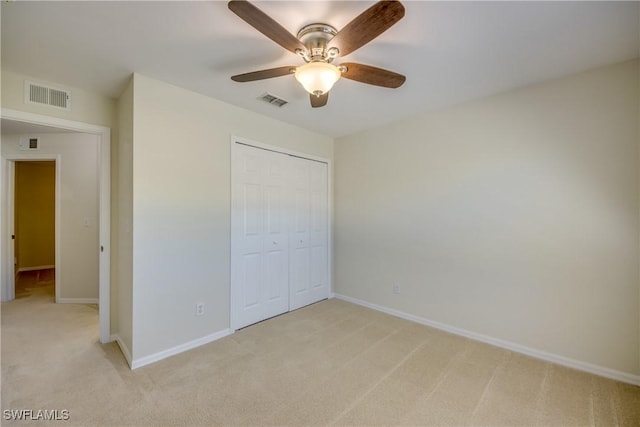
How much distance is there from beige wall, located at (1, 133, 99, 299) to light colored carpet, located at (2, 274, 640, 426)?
3.27 feet

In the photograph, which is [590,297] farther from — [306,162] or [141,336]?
[141,336]

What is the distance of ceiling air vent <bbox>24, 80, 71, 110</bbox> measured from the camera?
214cm

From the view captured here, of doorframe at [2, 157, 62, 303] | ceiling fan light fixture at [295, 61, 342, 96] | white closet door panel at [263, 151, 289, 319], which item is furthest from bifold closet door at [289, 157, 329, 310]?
doorframe at [2, 157, 62, 303]

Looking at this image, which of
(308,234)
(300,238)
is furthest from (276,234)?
(308,234)

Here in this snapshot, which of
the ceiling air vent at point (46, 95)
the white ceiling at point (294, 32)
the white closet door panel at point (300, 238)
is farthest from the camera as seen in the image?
the white closet door panel at point (300, 238)

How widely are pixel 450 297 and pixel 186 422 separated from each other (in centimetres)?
248

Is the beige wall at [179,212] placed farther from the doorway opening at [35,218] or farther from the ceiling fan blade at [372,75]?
the doorway opening at [35,218]

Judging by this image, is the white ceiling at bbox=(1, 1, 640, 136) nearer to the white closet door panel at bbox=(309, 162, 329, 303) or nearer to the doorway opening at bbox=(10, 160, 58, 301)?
the white closet door panel at bbox=(309, 162, 329, 303)

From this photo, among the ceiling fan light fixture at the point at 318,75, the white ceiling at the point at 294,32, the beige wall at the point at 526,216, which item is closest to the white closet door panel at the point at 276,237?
the white ceiling at the point at 294,32

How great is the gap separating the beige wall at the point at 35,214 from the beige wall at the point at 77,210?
229cm

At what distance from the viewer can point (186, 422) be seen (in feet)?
5.17

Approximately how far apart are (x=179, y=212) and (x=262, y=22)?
172cm

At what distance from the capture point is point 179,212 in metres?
2.38

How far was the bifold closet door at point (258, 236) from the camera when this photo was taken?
9.28 ft
